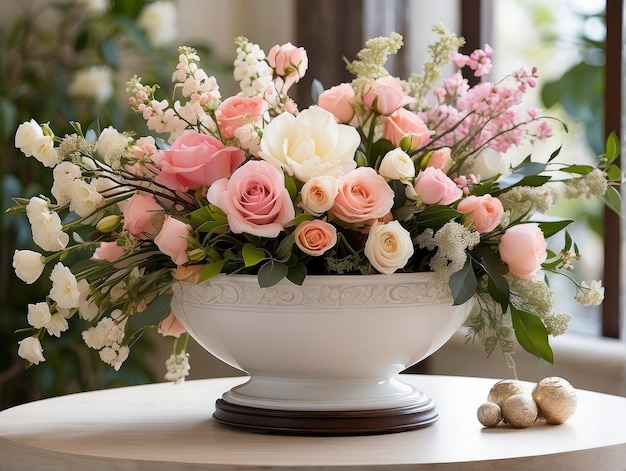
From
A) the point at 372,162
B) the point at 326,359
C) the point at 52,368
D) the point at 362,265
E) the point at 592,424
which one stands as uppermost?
the point at 372,162

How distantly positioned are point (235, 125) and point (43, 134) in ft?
0.71

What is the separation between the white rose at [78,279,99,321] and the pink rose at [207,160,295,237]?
0.18 m

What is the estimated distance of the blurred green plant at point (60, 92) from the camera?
2795 millimetres

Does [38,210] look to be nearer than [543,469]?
No

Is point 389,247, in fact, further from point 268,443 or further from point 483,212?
point 268,443

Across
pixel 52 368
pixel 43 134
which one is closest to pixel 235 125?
pixel 43 134

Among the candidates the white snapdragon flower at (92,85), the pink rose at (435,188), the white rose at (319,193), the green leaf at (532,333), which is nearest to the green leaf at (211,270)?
the white rose at (319,193)

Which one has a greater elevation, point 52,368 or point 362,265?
point 362,265

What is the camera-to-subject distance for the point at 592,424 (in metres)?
1.18

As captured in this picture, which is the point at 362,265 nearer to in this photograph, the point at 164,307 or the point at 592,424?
the point at 164,307

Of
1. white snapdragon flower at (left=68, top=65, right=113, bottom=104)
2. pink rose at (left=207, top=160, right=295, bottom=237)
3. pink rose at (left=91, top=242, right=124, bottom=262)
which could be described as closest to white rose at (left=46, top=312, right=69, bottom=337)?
pink rose at (left=91, top=242, right=124, bottom=262)

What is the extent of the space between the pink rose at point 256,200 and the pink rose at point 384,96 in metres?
0.19

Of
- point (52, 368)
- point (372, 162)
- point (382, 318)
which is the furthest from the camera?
point (52, 368)

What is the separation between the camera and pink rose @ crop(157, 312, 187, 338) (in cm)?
125
